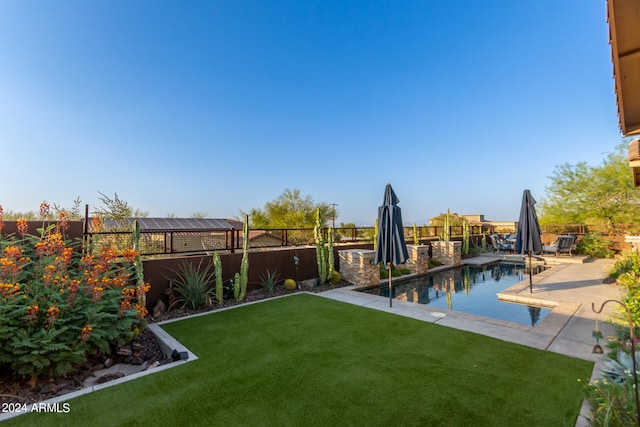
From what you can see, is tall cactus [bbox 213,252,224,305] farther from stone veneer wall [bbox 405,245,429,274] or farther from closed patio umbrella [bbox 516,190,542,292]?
closed patio umbrella [bbox 516,190,542,292]

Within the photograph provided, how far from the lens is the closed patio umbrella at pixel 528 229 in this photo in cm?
681

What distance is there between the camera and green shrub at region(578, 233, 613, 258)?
1318cm

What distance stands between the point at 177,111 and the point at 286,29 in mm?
5872

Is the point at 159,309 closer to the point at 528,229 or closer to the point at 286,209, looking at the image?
the point at 528,229

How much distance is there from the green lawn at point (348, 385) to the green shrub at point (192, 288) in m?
1.58

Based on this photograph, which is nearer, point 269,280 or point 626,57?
point 626,57

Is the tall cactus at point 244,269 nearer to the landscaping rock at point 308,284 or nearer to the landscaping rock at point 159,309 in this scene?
the landscaping rock at point 159,309

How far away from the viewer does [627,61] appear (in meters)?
2.80

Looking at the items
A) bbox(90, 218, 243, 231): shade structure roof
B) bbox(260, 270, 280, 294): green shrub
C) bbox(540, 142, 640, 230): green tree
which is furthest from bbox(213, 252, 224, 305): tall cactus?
bbox(540, 142, 640, 230): green tree

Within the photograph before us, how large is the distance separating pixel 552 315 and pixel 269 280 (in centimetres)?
592

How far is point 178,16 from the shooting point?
9336 mm

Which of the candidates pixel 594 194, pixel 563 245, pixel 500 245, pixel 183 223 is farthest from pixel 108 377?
pixel 594 194

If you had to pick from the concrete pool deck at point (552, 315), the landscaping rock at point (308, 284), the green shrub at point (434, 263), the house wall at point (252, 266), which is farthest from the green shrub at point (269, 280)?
the green shrub at point (434, 263)

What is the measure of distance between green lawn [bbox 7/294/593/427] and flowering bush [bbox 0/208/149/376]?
69 cm
